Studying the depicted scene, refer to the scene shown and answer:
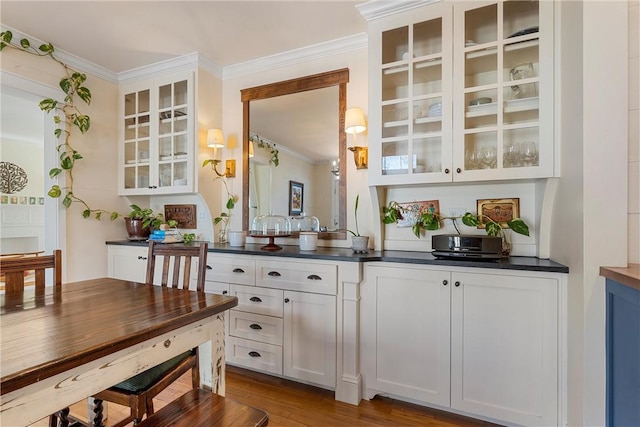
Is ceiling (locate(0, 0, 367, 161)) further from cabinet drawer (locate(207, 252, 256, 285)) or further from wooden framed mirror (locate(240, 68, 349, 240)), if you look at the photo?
cabinet drawer (locate(207, 252, 256, 285))

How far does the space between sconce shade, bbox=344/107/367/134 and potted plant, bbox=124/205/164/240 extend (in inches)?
85.3

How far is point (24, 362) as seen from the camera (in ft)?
2.47

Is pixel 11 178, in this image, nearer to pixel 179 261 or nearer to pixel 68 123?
pixel 68 123

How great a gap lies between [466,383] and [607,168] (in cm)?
129

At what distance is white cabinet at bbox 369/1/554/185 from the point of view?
177cm

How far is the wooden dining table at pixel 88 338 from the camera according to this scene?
749 millimetres

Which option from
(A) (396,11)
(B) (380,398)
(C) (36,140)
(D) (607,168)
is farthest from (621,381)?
(C) (36,140)

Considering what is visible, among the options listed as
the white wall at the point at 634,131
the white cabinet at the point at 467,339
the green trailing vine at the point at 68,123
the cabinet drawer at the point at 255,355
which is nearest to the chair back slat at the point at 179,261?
the cabinet drawer at the point at 255,355

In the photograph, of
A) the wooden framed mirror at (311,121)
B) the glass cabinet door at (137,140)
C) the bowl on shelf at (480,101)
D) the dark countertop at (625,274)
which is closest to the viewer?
the dark countertop at (625,274)

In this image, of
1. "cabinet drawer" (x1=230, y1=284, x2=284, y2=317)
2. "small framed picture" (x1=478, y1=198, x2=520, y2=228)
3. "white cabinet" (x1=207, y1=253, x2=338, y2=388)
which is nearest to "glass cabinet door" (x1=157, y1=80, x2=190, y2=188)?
"white cabinet" (x1=207, y1=253, x2=338, y2=388)

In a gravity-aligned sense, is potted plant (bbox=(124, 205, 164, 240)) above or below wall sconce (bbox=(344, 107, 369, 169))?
below

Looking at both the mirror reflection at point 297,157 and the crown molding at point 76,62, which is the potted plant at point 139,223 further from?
the crown molding at point 76,62

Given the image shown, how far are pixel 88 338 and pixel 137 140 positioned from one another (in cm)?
271

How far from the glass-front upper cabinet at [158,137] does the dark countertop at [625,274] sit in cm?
284
